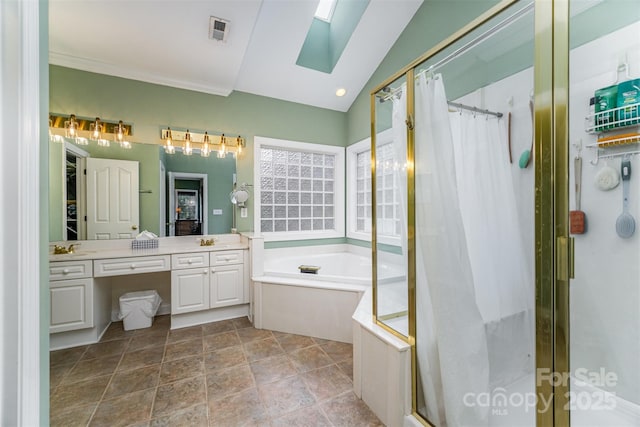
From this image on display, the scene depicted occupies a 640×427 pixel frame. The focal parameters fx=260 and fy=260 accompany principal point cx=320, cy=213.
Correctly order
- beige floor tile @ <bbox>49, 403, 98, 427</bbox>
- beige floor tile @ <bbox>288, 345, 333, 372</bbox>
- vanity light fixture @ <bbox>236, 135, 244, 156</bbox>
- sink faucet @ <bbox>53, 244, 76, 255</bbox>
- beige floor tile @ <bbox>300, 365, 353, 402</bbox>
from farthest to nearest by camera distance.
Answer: vanity light fixture @ <bbox>236, 135, 244, 156</bbox>
sink faucet @ <bbox>53, 244, 76, 255</bbox>
beige floor tile @ <bbox>288, 345, 333, 372</bbox>
beige floor tile @ <bbox>300, 365, 353, 402</bbox>
beige floor tile @ <bbox>49, 403, 98, 427</bbox>

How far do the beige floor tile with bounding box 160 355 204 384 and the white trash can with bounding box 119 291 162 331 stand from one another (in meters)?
0.85

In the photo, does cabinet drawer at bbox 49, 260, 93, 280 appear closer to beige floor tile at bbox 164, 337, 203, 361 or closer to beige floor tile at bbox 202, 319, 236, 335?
beige floor tile at bbox 164, 337, 203, 361

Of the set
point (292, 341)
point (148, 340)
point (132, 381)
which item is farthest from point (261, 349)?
point (148, 340)

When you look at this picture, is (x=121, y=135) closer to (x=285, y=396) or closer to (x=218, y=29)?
(x=218, y=29)

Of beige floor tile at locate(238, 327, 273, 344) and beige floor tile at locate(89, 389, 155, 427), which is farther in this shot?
beige floor tile at locate(238, 327, 273, 344)

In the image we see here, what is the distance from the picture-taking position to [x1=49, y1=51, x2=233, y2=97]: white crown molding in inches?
99.0

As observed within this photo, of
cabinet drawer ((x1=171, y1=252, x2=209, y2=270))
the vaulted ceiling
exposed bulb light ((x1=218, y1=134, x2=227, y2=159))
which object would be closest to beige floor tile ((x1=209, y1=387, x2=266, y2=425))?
cabinet drawer ((x1=171, y1=252, x2=209, y2=270))

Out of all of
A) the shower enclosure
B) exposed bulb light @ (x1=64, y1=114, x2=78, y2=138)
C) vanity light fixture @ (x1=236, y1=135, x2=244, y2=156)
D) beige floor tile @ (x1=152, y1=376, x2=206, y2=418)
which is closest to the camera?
the shower enclosure

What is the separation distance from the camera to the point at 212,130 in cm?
314

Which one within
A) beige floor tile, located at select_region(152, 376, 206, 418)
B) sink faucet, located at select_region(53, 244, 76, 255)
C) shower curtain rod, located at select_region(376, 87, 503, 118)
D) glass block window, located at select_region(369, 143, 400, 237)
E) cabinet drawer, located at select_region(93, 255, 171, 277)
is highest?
shower curtain rod, located at select_region(376, 87, 503, 118)

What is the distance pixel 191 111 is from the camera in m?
3.05

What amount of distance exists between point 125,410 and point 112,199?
6.57 feet

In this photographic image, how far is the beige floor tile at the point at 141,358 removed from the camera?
6.70ft
